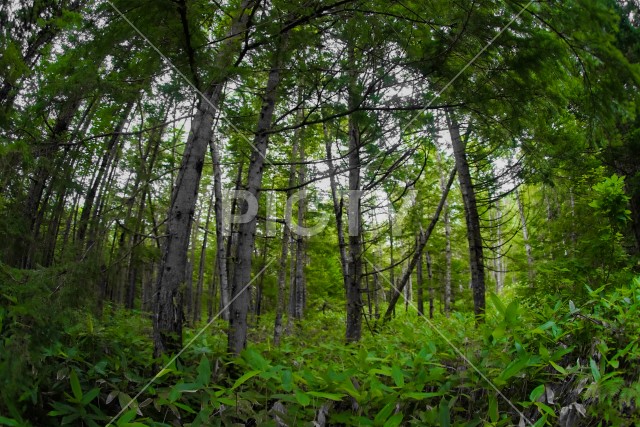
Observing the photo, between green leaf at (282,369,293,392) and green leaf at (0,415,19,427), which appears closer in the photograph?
green leaf at (0,415,19,427)

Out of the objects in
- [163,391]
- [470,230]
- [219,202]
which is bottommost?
[163,391]

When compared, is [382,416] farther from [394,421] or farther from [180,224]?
[180,224]

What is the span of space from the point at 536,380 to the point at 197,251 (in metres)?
33.5

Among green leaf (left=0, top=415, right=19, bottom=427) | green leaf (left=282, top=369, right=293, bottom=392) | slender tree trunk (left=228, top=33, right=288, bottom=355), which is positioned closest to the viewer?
green leaf (left=0, top=415, right=19, bottom=427)

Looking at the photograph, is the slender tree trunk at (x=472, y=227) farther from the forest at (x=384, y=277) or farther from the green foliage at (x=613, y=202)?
the green foliage at (x=613, y=202)

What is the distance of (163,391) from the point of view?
2.46 m

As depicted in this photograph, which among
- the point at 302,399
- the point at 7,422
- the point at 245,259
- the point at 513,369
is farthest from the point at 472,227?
the point at 7,422

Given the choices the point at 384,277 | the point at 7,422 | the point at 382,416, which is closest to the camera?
the point at 7,422

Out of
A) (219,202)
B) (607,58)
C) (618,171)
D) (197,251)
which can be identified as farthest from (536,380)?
(197,251)

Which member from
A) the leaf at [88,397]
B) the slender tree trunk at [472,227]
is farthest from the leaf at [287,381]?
the slender tree trunk at [472,227]

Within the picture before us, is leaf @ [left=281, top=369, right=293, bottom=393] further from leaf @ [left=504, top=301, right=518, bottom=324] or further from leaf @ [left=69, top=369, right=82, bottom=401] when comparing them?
leaf @ [left=504, top=301, right=518, bottom=324]

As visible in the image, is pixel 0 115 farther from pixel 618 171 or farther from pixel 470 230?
pixel 618 171

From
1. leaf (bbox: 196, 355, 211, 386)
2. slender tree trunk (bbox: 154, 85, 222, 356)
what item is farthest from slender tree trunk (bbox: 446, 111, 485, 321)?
leaf (bbox: 196, 355, 211, 386)

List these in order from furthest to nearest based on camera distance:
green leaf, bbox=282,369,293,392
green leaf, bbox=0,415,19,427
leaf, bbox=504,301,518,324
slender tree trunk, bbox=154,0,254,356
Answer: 1. slender tree trunk, bbox=154,0,254,356
2. leaf, bbox=504,301,518,324
3. green leaf, bbox=282,369,293,392
4. green leaf, bbox=0,415,19,427
